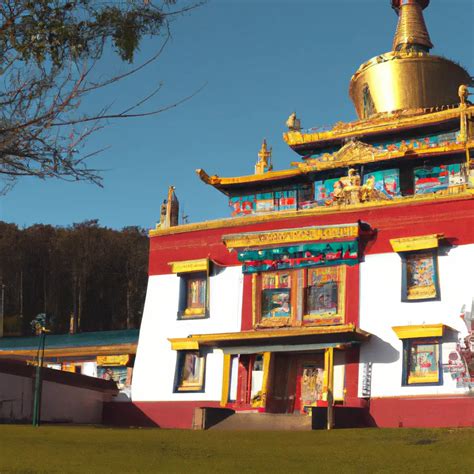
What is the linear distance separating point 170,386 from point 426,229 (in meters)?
9.19

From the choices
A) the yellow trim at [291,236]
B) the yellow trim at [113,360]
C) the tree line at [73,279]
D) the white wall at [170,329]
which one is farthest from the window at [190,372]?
the tree line at [73,279]

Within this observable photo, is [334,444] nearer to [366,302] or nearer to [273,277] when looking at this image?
[366,302]

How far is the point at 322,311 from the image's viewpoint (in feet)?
76.3

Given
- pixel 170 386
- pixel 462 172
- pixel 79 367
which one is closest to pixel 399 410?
pixel 170 386

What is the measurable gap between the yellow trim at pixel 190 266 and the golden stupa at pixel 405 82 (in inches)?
402

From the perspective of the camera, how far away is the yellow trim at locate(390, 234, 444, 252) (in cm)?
2194

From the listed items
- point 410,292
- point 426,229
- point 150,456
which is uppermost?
point 426,229

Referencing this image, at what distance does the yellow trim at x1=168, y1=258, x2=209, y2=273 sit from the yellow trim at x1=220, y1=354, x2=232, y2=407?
3.00m

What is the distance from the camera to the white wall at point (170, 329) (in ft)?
80.8

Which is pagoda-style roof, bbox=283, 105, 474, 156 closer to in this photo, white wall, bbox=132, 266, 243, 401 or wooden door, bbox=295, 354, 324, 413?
white wall, bbox=132, 266, 243, 401

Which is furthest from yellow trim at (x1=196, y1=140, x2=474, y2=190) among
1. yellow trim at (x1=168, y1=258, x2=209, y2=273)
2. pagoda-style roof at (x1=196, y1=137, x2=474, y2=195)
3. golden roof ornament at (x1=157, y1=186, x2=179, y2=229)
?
yellow trim at (x1=168, y1=258, x2=209, y2=273)

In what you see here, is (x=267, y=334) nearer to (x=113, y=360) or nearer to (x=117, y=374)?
(x=113, y=360)

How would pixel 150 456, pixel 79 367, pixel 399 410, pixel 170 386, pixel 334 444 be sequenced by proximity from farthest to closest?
pixel 79 367, pixel 170 386, pixel 399 410, pixel 334 444, pixel 150 456

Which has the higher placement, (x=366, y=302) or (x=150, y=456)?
(x=366, y=302)
